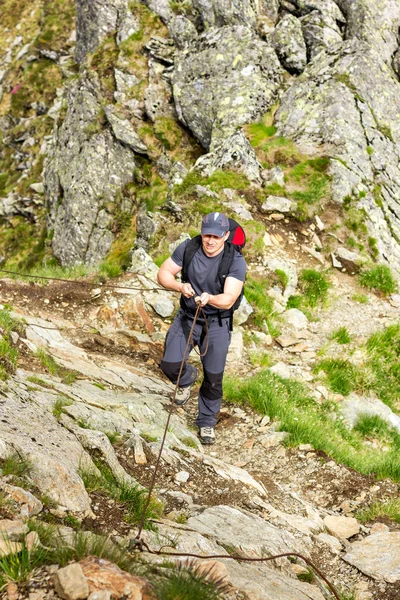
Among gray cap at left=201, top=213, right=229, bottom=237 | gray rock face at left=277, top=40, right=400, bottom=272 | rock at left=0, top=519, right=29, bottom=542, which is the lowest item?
rock at left=0, top=519, right=29, bottom=542

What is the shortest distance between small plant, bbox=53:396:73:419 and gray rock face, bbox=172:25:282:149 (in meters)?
14.5

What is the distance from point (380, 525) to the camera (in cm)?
564

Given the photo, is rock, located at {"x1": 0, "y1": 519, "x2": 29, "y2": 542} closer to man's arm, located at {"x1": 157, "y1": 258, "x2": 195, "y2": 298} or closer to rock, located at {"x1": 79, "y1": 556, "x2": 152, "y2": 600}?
rock, located at {"x1": 79, "y1": 556, "x2": 152, "y2": 600}

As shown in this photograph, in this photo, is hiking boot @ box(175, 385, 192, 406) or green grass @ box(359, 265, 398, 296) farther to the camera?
green grass @ box(359, 265, 398, 296)

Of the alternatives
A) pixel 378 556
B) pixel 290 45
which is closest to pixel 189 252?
pixel 378 556

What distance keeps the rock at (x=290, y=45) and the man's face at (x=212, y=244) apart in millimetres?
16168

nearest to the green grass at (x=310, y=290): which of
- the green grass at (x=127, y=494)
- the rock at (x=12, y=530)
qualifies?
the green grass at (x=127, y=494)

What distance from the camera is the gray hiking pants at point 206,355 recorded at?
7.22 metres

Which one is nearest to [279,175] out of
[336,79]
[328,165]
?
[328,165]

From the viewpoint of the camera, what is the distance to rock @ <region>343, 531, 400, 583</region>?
4.62 meters

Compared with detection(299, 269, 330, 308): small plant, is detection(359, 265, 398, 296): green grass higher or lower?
higher

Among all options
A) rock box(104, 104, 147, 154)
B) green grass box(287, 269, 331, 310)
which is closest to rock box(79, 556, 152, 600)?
green grass box(287, 269, 331, 310)

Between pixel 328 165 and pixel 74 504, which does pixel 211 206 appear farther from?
pixel 74 504

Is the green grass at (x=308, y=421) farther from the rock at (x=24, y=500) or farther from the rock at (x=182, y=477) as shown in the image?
the rock at (x=24, y=500)
